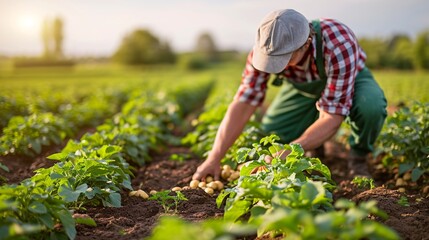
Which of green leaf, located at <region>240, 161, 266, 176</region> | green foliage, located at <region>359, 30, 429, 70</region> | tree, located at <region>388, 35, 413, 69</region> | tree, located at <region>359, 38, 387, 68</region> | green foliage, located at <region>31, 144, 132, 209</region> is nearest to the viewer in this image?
green foliage, located at <region>31, 144, 132, 209</region>

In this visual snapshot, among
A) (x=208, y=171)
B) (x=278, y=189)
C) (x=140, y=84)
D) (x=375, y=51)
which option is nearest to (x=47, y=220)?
(x=278, y=189)

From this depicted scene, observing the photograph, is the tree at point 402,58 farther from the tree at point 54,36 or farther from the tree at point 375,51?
the tree at point 54,36

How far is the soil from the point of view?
2.70m

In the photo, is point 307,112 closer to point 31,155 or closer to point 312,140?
point 312,140

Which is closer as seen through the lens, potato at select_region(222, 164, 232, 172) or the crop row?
the crop row

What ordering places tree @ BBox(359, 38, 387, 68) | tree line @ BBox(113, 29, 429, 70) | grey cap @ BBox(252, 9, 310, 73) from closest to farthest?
grey cap @ BBox(252, 9, 310, 73) < tree line @ BBox(113, 29, 429, 70) < tree @ BBox(359, 38, 387, 68)

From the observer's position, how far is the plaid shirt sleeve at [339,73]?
12.6 ft

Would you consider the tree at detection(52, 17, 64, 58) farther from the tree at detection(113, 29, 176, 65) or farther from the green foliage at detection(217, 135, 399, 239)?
the green foliage at detection(217, 135, 399, 239)

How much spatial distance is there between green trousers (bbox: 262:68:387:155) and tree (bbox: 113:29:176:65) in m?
61.4

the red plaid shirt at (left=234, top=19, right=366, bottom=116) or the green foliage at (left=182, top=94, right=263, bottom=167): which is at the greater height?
the red plaid shirt at (left=234, top=19, right=366, bottom=116)

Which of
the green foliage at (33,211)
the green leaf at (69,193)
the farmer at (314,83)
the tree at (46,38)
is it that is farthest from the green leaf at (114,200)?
the tree at (46,38)

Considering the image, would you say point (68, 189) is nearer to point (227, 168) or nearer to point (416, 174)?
point (227, 168)

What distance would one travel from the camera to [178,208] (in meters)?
3.18

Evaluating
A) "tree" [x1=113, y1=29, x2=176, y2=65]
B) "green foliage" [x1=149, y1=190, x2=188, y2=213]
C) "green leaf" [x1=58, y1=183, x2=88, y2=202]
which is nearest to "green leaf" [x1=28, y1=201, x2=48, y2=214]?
"green leaf" [x1=58, y1=183, x2=88, y2=202]
